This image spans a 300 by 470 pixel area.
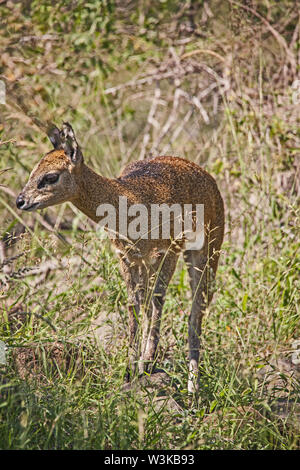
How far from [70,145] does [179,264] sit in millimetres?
2449

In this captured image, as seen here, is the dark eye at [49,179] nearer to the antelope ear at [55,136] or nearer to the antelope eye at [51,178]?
the antelope eye at [51,178]

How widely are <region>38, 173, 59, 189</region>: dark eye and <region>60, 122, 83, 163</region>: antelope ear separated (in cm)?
16

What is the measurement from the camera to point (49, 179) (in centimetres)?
422

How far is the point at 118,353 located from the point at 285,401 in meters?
1.12

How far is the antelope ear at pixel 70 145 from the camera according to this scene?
4.23m

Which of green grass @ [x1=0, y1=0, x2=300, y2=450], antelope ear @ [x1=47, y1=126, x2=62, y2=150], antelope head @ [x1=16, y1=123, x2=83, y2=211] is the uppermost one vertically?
antelope ear @ [x1=47, y1=126, x2=62, y2=150]

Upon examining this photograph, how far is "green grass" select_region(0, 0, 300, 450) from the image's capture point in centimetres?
376

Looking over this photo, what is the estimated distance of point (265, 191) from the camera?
604cm

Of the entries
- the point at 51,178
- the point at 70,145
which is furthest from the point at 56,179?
the point at 70,145

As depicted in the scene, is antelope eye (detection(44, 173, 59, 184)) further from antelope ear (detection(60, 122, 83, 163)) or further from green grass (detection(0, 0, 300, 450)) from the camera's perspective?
green grass (detection(0, 0, 300, 450))

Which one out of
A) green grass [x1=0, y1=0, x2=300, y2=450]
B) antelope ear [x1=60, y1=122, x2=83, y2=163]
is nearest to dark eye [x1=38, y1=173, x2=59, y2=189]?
antelope ear [x1=60, y1=122, x2=83, y2=163]

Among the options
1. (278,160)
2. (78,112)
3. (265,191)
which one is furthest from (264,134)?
(78,112)

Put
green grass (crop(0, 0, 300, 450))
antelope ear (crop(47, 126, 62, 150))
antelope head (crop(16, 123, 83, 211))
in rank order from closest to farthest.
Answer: green grass (crop(0, 0, 300, 450))
antelope head (crop(16, 123, 83, 211))
antelope ear (crop(47, 126, 62, 150))

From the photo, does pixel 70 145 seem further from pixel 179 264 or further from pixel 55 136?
pixel 179 264
